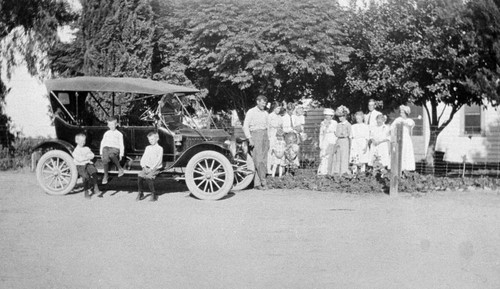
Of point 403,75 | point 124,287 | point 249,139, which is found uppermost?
point 403,75

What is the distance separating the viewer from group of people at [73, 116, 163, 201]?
9.94m

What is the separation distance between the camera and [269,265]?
18.6 ft


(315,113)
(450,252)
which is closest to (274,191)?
(450,252)

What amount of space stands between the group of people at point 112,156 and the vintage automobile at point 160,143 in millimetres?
219

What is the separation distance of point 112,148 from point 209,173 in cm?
172

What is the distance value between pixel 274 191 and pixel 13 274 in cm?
635

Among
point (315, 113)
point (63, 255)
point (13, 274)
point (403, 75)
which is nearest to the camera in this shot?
point (13, 274)

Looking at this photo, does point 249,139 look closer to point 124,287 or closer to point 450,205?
point 450,205

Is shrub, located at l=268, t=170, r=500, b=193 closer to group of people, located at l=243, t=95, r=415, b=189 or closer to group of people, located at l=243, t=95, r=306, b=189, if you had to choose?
group of people, located at l=243, t=95, r=415, b=189

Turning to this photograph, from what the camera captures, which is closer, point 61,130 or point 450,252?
point 450,252

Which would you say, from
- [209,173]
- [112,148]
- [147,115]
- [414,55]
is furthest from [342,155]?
[112,148]

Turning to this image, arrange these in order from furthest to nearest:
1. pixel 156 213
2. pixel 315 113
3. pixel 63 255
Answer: pixel 315 113, pixel 156 213, pixel 63 255

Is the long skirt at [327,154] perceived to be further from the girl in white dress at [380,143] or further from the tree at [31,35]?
the tree at [31,35]

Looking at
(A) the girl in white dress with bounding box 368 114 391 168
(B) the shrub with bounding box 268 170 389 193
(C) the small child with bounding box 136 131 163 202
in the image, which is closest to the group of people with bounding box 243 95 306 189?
(B) the shrub with bounding box 268 170 389 193
